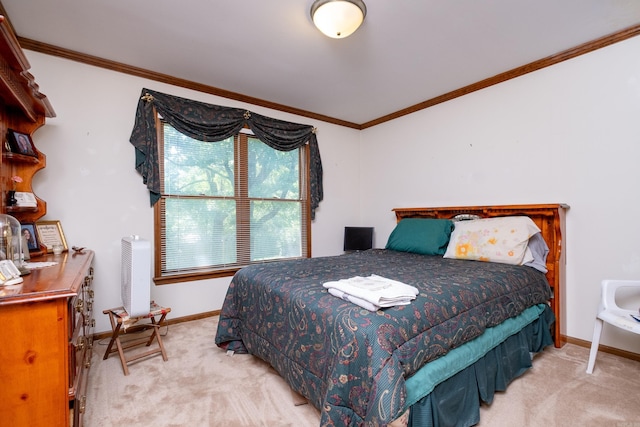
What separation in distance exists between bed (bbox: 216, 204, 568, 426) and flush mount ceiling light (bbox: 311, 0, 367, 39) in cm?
168

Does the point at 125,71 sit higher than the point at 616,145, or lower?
higher

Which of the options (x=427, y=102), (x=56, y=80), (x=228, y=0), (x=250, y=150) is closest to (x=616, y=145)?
(x=427, y=102)

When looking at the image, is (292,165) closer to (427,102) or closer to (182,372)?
(427,102)

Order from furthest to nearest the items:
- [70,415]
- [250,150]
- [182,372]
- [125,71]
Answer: [250,150] → [125,71] → [182,372] → [70,415]

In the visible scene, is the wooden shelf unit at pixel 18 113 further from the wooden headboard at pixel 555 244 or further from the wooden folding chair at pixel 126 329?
the wooden headboard at pixel 555 244

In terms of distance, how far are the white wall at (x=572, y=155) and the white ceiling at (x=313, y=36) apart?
11.2 inches

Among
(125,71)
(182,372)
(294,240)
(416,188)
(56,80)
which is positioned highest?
(125,71)

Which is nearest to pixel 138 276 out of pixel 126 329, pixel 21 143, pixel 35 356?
pixel 126 329

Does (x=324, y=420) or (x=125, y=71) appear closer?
(x=324, y=420)

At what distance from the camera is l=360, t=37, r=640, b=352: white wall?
233 centimetres

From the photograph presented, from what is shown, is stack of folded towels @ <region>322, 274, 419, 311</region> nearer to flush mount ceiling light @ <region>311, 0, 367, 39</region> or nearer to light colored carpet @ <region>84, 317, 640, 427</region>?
light colored carpet @ <region>84, 317, 640, 427</region>

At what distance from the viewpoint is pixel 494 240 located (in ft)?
8.62

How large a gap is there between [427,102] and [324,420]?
11.6 ft

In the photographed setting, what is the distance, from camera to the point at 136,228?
2.88m
